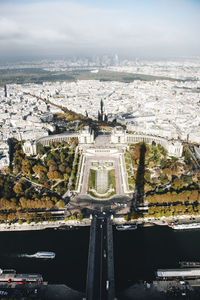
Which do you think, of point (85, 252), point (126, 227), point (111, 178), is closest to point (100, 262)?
point (85, 252)

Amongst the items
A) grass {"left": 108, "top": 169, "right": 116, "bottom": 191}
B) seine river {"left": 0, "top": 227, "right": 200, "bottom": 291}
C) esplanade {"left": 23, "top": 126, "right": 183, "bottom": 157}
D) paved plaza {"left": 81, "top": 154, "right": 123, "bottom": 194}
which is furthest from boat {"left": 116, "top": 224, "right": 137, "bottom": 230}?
esplanade {"left": 23, "top": 126, "right": 183, "bottom": 157}

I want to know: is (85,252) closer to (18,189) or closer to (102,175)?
(18,189)

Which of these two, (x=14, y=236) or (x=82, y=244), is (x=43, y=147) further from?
(x=82, y=244)

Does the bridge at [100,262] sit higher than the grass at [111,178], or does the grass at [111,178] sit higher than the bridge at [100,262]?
the grass at [111,178]

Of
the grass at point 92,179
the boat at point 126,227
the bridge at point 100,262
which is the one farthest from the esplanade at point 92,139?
the bridge at point 100,262

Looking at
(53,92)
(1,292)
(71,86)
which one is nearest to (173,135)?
(1,292)

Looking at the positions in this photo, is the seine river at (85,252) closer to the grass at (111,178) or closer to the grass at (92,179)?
the grass at (92,179)
